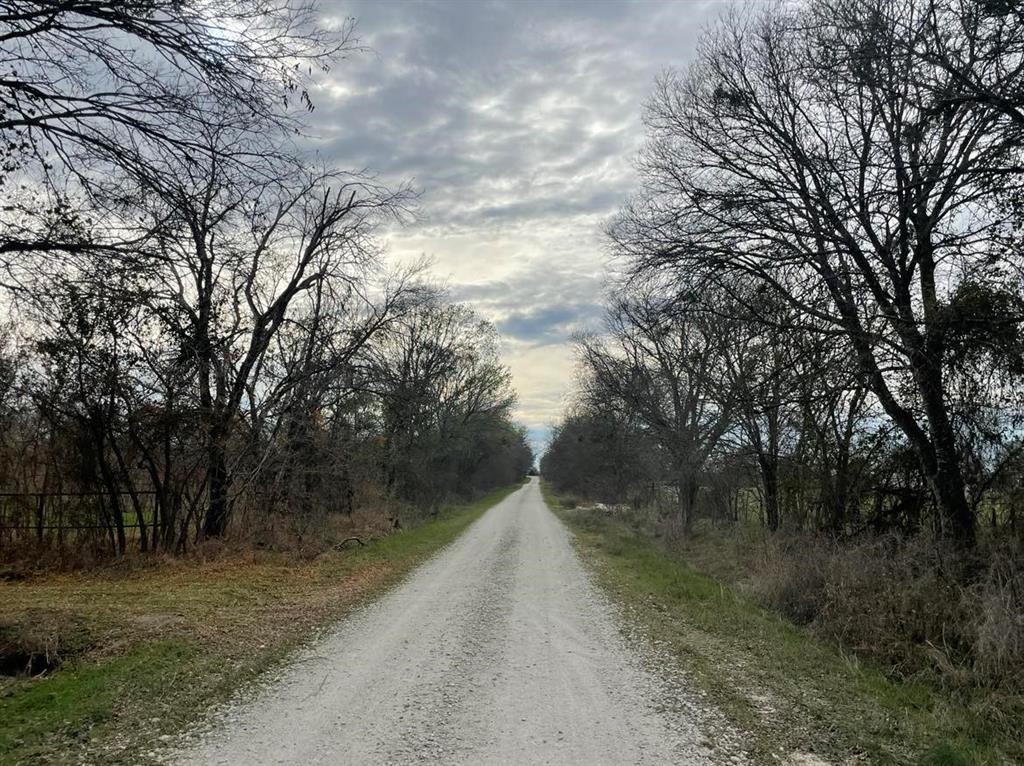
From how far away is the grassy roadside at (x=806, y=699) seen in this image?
14.5 ft

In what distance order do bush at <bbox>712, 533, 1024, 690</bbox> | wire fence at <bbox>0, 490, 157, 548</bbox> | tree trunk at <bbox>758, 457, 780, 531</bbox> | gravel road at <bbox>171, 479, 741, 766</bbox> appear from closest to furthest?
gravel road at <bbox>171, 479, 741, 766</bbox>, bush at <bbox>712, 533, 1024, 690</bbox>, wire fence at <bbox>0, 490, 157, 548</bbox>, tree trunk at <bbox>758, 457, 780, 531</bbox>

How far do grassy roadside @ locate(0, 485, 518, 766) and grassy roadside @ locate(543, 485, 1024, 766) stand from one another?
4.38 metres

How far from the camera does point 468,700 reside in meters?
5.33

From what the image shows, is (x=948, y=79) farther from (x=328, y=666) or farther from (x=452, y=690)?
(x=328, y=666)

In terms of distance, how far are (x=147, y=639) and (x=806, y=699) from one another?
6.67m

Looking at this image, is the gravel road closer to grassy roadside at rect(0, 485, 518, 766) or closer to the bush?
grassy roadside at rect(0, 485, 518, 766)

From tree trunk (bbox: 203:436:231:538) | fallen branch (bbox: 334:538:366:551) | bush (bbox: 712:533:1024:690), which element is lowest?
fallen branch (bbox: 334:538:366:551)

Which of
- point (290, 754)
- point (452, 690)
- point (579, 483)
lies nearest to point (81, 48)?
point (290, 754)

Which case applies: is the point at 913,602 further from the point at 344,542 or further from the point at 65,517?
the point at 65,517

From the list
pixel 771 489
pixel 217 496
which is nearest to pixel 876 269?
pixel 771 489

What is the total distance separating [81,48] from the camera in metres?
5.74

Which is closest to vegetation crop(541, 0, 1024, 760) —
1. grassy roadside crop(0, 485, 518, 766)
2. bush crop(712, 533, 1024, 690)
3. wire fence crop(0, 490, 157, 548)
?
bush crop(712, 533, 1024, 690)

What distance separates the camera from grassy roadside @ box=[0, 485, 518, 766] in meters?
4.60

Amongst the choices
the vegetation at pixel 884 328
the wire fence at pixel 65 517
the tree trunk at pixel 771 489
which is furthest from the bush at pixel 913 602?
the wire fence at pixel 65 517
